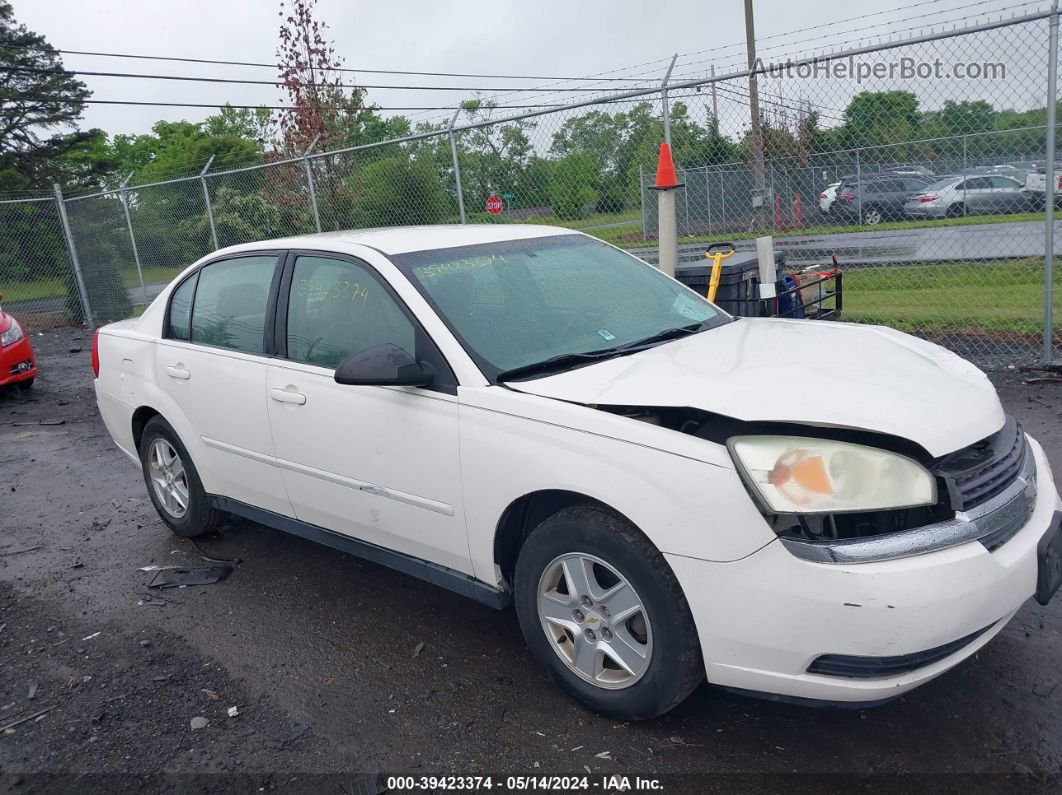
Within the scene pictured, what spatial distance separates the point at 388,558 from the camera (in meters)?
3.71

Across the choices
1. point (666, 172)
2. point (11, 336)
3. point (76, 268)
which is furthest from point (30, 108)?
point (666, 172)

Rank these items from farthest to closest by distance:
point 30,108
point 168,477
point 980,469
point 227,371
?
point 30,108 → point 168,477 → point 227,371 → point 980,469

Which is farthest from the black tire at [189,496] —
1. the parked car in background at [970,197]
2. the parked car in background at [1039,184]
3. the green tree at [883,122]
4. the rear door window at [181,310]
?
the parked car in background at [970,197]

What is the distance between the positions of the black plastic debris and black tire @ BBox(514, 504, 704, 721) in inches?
86.5

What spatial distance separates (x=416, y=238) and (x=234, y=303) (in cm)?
Result: 110

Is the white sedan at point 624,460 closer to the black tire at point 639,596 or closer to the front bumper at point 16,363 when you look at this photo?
the black tire at point 639,596

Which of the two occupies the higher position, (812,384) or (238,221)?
(238,221)

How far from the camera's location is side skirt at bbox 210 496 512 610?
3350 millimetres

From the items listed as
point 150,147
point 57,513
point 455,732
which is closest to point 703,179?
point 57,513

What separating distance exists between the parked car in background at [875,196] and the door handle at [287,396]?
6.37 metres

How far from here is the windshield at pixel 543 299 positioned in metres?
3.48

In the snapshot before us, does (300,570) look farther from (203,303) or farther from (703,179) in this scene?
(703,179)

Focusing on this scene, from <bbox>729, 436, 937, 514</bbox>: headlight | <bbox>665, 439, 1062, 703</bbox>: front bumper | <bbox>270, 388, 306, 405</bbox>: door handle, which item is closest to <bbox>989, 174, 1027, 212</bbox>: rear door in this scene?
<bbox>665, 439, 1062, 703</bbox>: front bumper

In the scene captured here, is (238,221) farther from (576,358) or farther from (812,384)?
(812,384)
